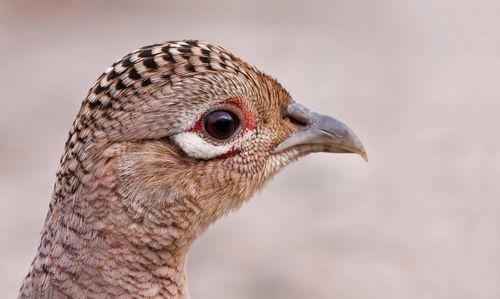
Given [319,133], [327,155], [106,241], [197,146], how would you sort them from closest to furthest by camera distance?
[106,241] < [197,146] < [319,133] < [327,155]

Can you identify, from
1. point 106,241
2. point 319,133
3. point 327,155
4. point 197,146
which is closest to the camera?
point 106,241

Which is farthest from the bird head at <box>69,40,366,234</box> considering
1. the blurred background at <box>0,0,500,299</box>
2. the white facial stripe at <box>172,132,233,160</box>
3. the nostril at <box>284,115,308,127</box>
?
the blurred background at <box>0,0,500,299</box>

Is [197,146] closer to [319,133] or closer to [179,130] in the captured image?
[179,130]

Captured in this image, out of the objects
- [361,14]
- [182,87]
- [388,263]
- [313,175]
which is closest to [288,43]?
[361,14]

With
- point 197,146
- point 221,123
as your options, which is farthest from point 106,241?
point 221,123

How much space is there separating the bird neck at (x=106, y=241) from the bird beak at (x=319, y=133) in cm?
84

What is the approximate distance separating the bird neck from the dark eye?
37 cm

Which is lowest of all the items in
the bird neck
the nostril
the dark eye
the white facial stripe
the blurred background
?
the bird neck

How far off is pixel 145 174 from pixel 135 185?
72 mm

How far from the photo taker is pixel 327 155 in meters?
11.9

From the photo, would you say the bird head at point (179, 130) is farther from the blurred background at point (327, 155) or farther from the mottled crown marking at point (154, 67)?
the blurred background at point (327, 155)

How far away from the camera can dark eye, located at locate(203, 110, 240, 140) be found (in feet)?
17.9

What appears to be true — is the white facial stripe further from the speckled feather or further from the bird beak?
the bird beak

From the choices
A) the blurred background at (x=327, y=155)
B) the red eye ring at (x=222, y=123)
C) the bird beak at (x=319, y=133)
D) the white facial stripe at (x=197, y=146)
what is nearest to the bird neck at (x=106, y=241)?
the white facial stripe at (x=197, y=146)
